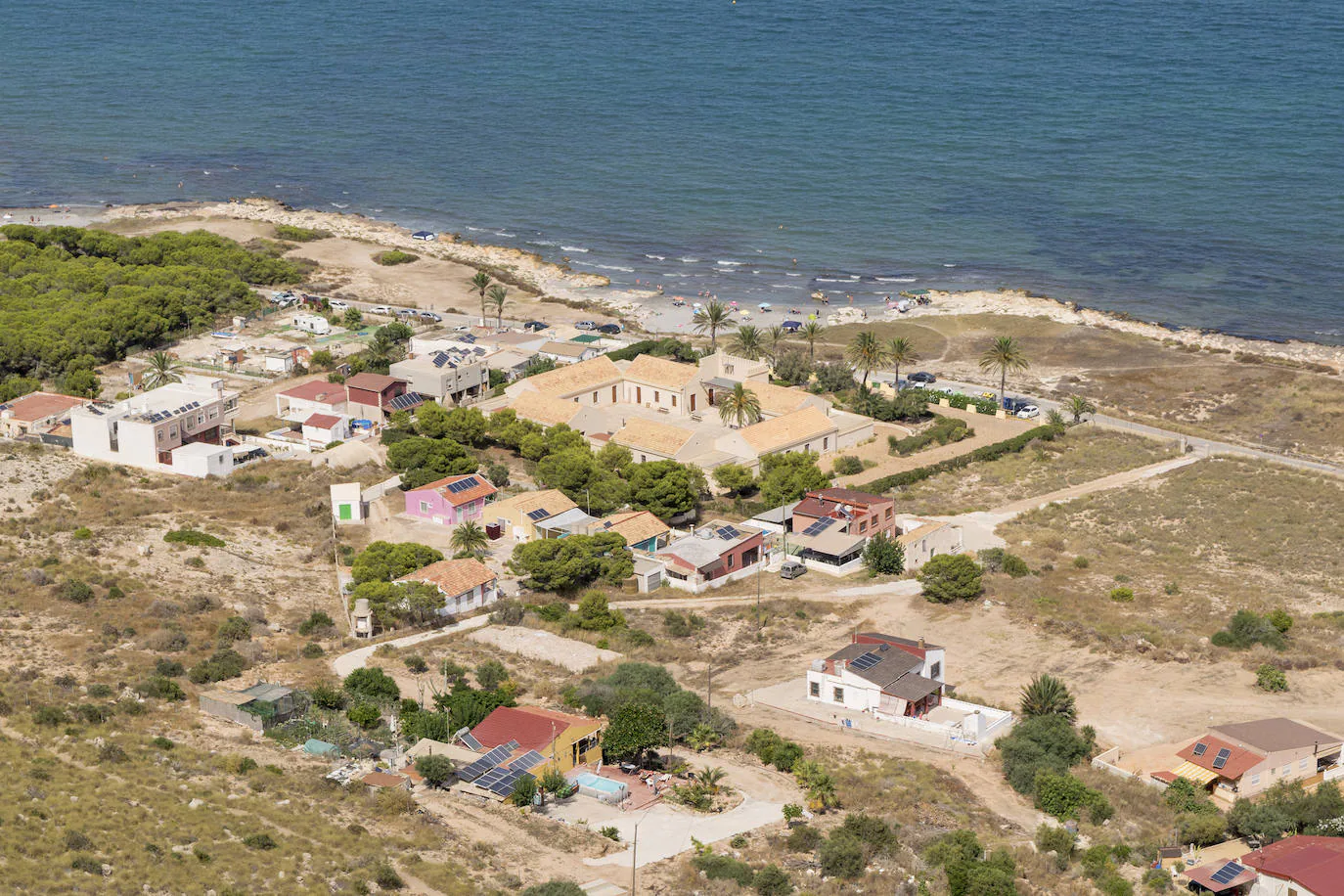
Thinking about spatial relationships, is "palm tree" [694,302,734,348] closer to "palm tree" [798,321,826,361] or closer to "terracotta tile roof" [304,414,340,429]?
Result: "palm tree" [798,321,826,361]

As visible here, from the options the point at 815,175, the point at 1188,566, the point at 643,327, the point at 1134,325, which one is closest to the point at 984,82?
the point at 815,175

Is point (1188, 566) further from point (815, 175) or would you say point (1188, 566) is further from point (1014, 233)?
point (815, 175)

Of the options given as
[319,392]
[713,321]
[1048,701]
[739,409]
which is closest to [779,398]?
Result: [739,409]

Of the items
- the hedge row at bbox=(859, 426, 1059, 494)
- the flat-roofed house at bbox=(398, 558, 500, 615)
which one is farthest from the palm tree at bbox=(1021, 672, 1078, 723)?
the hedge row at bbox=(859, 426, 1059, 494)

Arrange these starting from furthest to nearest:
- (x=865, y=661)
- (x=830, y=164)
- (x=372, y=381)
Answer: (x=830, y=164) → (x=372, y=381) → (x=865, y=661)

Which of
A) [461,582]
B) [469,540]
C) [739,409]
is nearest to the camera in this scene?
[461,582]

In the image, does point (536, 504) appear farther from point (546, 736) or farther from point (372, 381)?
point (546, 736)
